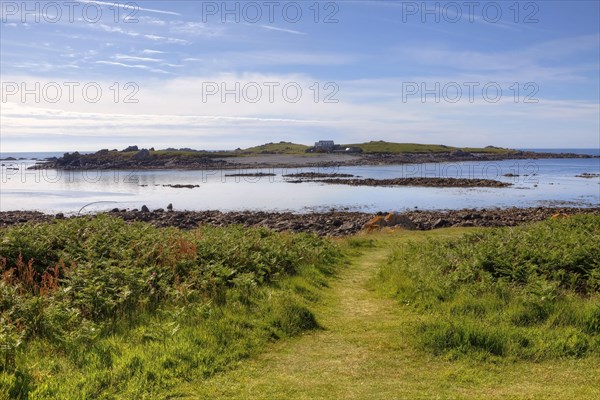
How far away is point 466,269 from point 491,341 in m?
3.89

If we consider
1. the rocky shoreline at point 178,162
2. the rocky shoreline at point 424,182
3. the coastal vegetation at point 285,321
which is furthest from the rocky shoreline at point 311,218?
the rocky shoreline at point 178,162

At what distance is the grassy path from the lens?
6845 millimetres

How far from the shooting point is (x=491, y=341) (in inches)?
329

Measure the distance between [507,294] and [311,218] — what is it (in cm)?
2973

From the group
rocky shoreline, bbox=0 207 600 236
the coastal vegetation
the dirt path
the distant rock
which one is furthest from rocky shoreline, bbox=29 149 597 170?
the dirt path

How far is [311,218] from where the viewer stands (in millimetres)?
39969

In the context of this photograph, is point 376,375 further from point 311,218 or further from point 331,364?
point 311,218

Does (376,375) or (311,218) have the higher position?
(376,375)

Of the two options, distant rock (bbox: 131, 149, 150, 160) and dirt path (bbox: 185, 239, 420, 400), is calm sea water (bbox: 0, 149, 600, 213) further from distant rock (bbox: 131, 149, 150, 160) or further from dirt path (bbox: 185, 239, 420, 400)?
distant rock (bbox: 131, 149, 150, 160)

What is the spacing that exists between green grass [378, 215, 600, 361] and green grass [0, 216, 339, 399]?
2534 mm

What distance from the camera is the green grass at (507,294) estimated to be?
838 centimetres

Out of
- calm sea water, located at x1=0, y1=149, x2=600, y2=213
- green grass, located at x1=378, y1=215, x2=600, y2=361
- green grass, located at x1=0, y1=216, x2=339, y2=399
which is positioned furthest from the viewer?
calm sea water, located at x1=0, y1=149, x2=600, y2=213

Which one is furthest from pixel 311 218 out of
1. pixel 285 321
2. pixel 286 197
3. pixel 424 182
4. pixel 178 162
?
pixel 178 162

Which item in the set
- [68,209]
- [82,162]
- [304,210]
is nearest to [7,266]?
[304,210]
